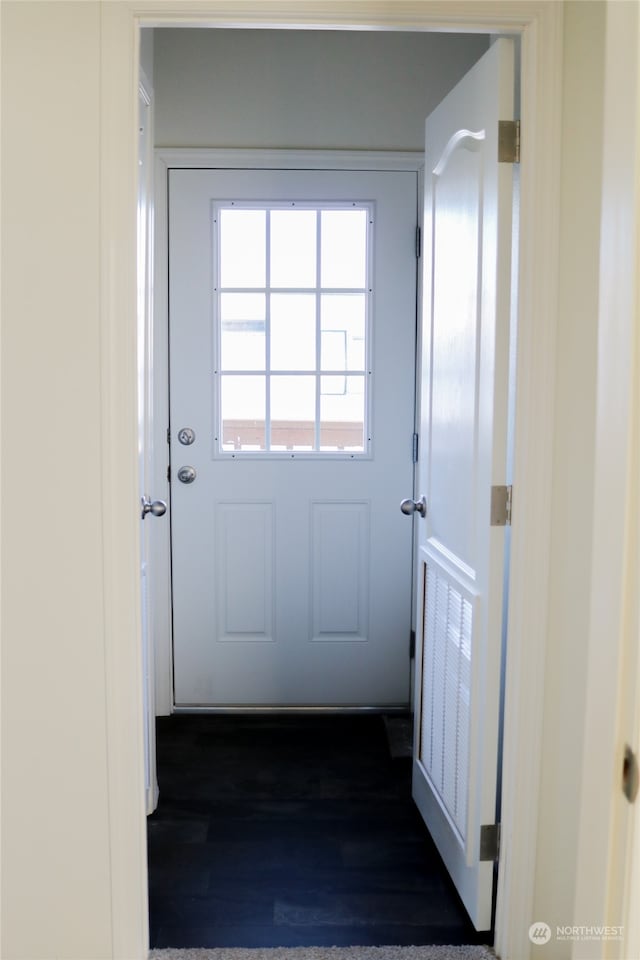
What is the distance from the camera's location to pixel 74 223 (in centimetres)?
179

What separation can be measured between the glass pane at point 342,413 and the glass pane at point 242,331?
0.27m

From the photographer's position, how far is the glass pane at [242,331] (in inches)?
131

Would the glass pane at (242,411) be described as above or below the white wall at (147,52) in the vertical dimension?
below

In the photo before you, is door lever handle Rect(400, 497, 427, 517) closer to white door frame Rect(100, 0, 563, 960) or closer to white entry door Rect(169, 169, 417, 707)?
white door frame Rect(100, 0, 563, 960)

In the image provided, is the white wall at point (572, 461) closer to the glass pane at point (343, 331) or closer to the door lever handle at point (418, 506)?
the door lever handle at point (418, 506)

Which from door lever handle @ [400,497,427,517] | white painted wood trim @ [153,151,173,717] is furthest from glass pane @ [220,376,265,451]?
door lever handle @ [400,497,427,517]

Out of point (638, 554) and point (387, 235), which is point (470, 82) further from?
point (638, 554)

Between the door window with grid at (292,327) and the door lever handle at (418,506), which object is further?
the door window with grid at (292,327)

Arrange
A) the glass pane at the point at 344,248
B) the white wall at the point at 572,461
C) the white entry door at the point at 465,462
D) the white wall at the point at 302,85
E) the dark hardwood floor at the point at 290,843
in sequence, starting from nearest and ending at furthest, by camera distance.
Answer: the white wall at the point at 572,461 → the white entry door at the point at 465,462 → the dark hardwood floor at the point at 290,843 → the white wall at the point at 302,85 → the glass pane at the point at 344,248

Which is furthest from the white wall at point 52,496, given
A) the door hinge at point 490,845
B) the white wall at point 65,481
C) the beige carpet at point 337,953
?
the door hinge at point 490,845

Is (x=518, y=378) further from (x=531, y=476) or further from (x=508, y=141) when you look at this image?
(x=508, y=141)

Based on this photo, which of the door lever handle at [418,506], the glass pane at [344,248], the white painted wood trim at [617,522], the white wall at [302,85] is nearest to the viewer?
the white painted wood trim at [617,522]

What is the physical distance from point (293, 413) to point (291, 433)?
77mm

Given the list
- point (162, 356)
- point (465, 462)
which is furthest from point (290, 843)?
point (162, 356)
